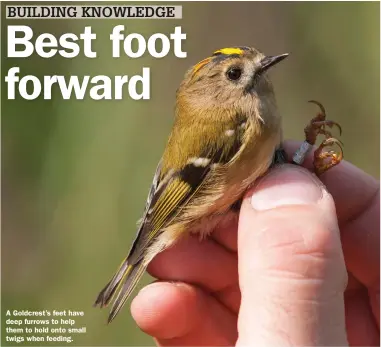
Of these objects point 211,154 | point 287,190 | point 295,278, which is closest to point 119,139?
point 211,154

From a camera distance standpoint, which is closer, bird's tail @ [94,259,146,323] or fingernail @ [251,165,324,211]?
fingernail @ [251,165,324,211]

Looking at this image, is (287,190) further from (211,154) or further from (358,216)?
(358,216)

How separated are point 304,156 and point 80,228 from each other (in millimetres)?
1102

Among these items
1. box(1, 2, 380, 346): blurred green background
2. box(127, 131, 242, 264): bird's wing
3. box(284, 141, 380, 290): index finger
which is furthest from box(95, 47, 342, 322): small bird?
box(1, 2, 380, 346): blurred green background

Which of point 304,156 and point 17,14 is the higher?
point 17,14

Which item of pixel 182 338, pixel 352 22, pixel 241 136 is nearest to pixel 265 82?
pixel 241 136

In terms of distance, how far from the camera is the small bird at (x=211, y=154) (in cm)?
124

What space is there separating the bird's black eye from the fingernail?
289mm

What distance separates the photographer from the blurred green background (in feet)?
6.79

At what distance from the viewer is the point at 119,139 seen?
2195mm

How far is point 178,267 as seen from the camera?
1.48 metres

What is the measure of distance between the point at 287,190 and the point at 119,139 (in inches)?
48.2

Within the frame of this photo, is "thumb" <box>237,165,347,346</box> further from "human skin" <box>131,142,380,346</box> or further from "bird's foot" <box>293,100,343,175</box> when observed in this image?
"bird's foot" <box>293,100,343,175</box>

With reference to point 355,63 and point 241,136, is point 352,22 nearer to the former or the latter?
point 355,63
